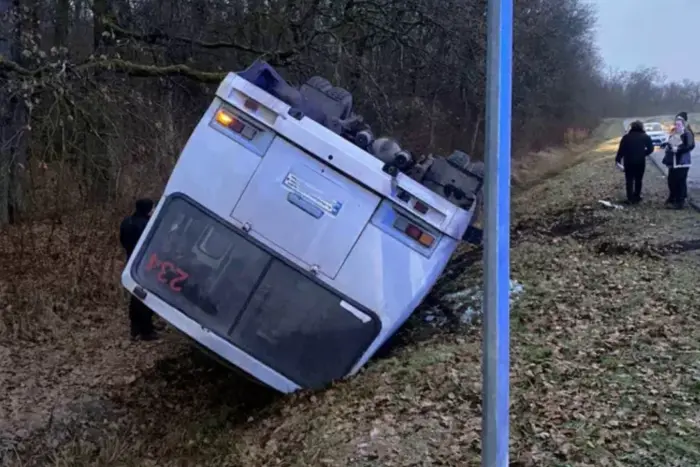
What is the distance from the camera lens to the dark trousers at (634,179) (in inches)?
535

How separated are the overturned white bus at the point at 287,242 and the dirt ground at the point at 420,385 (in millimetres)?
502

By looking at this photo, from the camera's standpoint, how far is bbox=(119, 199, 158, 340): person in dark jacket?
8.90 meters

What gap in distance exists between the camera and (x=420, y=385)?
602cm

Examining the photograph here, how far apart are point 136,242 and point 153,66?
568cm

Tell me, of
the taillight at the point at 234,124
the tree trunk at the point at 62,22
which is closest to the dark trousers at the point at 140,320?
the taillight at the point at 234,124

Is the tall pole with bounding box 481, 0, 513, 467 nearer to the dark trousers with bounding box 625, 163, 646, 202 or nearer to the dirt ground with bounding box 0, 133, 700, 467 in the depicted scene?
the dirt ground with bounding box 0, 133, 700, 467

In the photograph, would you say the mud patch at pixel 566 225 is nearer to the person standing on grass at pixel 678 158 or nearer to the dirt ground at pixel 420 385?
the dirt ground at pixel 420 385

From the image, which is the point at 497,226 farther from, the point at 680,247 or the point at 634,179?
the point at 634,179

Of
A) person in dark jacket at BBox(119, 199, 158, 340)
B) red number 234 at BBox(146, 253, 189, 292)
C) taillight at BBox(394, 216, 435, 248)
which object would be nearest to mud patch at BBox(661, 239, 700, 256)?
taillight at BBox(394, 216, 435, 248)

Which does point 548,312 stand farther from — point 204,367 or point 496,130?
point 496,130

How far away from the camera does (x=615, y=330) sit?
6.81m

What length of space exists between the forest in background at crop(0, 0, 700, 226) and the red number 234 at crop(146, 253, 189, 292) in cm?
447

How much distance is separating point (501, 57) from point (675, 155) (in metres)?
11.0

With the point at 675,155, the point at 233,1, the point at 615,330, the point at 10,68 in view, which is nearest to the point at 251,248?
the point at 615,330
